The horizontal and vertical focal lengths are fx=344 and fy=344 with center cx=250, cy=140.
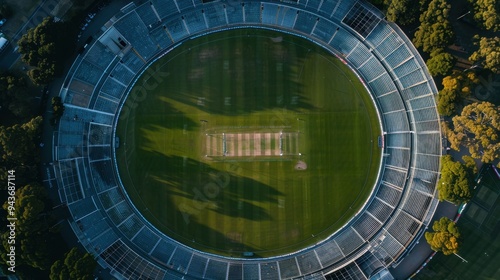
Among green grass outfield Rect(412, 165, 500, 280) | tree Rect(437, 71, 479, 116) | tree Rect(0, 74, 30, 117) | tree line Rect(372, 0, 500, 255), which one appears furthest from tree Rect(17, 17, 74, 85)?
green grass outfield Rect(412, 165, 500, 280)

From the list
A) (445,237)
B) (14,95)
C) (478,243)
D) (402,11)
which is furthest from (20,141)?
(478,243)

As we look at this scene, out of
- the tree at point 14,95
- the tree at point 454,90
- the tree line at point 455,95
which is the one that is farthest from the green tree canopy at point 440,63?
the tree at point 14,95

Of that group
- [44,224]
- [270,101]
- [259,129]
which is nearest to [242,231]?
[259,129]

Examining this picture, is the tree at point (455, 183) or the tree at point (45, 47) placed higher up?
the tree at point (45, 47)

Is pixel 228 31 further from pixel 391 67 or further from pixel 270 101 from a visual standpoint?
pixel 391 67

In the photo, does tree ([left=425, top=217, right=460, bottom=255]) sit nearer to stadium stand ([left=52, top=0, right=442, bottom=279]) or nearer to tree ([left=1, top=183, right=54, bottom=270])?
stadium stand ([left=52, top=0, right=442, bottom=279])

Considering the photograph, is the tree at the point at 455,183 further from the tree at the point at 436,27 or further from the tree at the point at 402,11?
the tree at the point at 402,11
